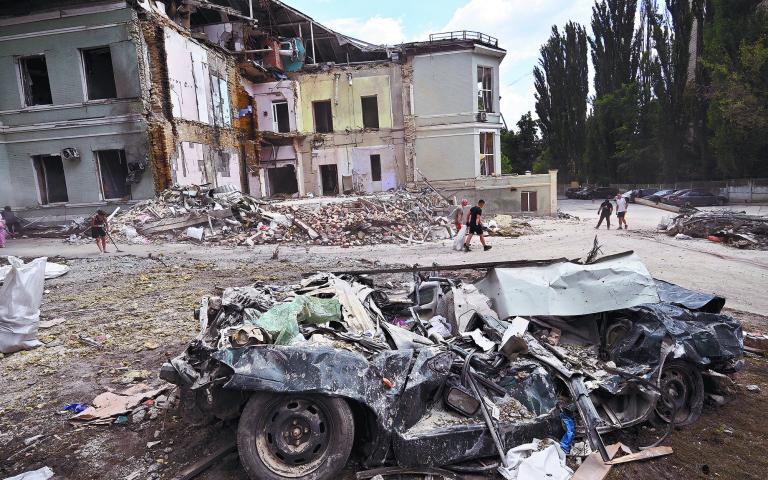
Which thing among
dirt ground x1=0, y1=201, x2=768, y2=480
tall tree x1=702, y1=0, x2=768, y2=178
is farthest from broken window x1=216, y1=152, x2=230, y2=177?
tall tree x1=702, y1=0, x2=768, y2=178

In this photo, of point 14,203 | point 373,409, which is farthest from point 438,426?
point 14,203

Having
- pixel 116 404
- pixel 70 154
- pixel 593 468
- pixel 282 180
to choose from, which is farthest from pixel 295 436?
pixel 282 180

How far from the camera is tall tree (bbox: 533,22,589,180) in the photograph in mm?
43531

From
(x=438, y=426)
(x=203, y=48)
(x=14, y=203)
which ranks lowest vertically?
(x=438, y=426)

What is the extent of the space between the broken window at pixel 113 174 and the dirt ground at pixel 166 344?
447 cm

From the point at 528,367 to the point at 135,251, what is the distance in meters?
13.4

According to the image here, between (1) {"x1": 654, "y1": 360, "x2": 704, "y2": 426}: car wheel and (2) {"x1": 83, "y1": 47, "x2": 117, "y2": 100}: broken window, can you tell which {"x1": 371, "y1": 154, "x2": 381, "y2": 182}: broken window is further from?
(1) {"x1": 654, "y1": 360, "x2": 704, "y2": 426}: car wheel

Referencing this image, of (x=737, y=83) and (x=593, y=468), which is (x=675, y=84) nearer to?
(x=737, y=83)

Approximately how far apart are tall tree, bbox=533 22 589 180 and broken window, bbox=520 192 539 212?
2475 centimetres

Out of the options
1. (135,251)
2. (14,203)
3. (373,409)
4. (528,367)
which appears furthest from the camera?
(14,203)

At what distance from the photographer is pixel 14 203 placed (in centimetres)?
1827

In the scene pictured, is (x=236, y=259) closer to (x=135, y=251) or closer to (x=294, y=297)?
(x=135, y=251)

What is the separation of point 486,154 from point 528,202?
412 cm

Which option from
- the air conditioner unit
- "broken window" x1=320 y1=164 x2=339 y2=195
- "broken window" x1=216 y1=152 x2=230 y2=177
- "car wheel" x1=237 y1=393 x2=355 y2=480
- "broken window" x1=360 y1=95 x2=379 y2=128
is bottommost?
"car wheel" x1=237 y1=393 x2=355 y2=480
